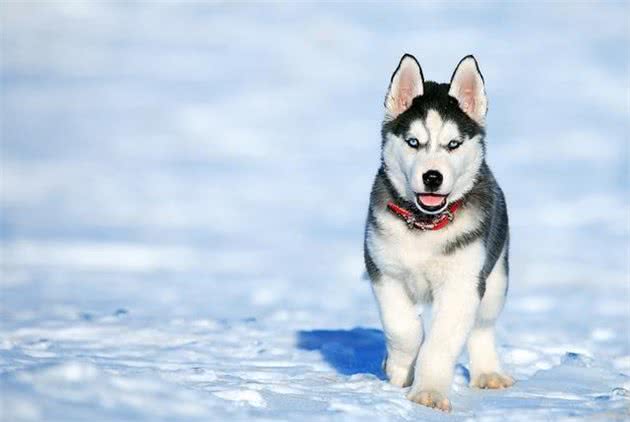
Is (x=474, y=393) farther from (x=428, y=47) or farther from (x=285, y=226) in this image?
(x=428, y=47)

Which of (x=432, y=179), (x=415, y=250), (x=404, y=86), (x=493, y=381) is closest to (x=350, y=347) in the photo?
(x=493, y=381)

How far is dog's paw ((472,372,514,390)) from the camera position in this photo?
6.05m

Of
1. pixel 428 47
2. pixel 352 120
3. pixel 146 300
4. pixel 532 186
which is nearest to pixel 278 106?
pixel 352 120

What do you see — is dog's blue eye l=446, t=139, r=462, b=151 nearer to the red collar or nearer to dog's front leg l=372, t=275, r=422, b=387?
the red collar

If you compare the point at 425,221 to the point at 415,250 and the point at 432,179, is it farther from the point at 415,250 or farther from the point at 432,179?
the point at 432,179

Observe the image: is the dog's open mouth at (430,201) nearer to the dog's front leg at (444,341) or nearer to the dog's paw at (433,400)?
the dog's front leg at (444,341)

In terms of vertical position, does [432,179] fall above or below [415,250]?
above

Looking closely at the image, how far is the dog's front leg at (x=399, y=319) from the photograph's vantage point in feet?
18.6

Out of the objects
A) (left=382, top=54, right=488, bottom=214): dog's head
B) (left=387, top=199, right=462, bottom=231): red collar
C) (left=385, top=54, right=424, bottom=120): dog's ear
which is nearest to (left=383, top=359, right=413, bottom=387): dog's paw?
(left=387, top=199, right=462, bottom=231): red collar

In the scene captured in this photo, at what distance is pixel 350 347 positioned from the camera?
25.2ft

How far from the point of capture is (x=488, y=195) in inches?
232

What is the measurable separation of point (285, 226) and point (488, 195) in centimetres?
1686

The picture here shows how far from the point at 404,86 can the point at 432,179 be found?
2.43 ft

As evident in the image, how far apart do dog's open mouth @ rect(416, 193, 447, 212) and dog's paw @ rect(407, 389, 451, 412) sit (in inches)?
36.3
